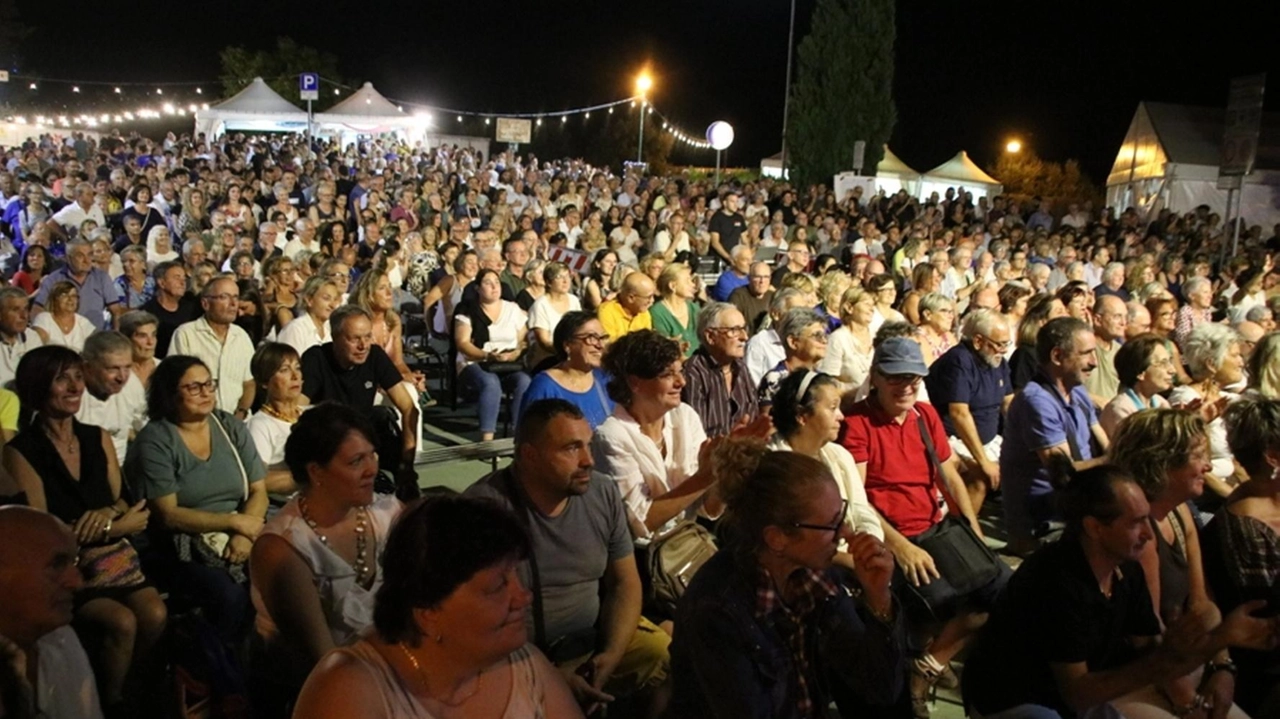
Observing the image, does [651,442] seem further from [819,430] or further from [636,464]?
[819,430]

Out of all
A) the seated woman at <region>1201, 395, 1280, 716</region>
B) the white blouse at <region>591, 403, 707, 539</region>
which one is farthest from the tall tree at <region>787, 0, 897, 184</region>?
the seated woman at <region>1201, 395, 1280, 716</region>

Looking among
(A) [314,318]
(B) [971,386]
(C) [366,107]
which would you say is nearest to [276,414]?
(A) [314,318]

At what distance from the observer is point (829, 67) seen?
30.3 metres

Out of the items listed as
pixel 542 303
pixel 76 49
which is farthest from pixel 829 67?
pixel 76 49

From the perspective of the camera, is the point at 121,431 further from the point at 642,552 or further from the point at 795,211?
the point at 795,211

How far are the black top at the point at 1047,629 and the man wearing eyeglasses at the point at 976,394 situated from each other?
247 centimetres

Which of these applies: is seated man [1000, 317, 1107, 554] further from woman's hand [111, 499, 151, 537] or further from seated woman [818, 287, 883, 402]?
woman's hand [111, 499, 151, 537]

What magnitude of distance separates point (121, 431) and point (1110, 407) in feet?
16.1

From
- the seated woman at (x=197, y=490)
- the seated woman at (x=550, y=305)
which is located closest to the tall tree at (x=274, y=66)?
the seated woman at (x=550, y=305)

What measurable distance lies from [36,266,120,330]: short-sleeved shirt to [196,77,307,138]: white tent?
22.7 m

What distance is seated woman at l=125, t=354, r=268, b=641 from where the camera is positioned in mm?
3697

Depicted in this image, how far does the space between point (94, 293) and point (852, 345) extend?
18.9ft

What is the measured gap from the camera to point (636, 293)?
Answer: 6.64m

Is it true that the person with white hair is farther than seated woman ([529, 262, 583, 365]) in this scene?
No
